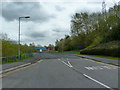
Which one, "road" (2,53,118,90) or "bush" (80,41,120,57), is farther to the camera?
"bush" (80,41,120,57)

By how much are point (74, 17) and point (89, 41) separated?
1143cm

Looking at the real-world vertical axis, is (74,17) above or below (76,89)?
above

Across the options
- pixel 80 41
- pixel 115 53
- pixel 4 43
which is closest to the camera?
pixel 4 43

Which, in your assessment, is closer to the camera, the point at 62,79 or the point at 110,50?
the point at 62,79

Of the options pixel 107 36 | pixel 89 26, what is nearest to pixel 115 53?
pixel 107 36

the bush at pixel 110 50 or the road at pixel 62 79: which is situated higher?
the bush at pixel 110 50

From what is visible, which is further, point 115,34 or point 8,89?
point 115,34

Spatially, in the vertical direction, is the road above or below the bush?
below

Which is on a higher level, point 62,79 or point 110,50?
point 110,50

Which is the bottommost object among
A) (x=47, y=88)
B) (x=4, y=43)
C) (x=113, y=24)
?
(x=47, y=88)

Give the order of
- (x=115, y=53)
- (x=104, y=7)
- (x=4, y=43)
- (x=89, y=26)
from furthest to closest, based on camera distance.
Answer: (x=89, y=26)
(x=104, y=7)
(x=115, y=53)
(x=4, y=43)

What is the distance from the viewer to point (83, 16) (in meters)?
75.1

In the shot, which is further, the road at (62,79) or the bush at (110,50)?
the bush at (110,50)

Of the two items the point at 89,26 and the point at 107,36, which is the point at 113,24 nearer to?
the point at 107,36
